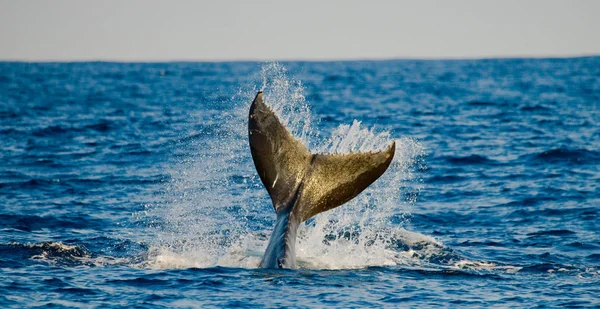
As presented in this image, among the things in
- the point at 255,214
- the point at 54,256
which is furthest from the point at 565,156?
the point at 54,256

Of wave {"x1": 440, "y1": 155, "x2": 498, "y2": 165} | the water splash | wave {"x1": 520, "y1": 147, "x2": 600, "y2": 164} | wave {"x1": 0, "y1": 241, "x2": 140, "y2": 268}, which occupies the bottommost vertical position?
wave {"x1": 0, "y1": 241, "x2": 140, "y2": 268}

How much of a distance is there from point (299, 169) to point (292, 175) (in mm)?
109

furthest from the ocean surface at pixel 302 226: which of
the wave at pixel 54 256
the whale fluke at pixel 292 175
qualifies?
the whale fluke at pixel 292 175

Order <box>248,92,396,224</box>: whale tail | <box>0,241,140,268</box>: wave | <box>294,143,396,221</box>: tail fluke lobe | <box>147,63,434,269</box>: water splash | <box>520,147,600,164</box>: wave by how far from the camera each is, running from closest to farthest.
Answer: <box>294,143,396,221</box>: tail fluke lobe → <box>248,92,396,224</box>: whale tail → <box>0,241,140,268</box>: wave → <box>147,63,434,269</box>: water splash → <box>520,147,600,164</box>: wave

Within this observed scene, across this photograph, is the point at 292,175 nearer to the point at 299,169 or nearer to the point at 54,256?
the point at 299,169

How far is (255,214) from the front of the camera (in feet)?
53.6

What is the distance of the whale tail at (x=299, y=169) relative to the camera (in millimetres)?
10492

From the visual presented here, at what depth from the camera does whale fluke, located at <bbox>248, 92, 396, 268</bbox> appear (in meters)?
10.5

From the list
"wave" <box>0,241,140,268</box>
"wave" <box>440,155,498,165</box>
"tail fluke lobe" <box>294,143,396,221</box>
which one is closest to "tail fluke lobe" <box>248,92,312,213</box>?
"tail fluke lobe" <box>294,143,396,221</box>

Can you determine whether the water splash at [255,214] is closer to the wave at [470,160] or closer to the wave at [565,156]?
the wave at [470,160]

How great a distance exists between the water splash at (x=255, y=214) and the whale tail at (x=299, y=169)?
0.31 metres

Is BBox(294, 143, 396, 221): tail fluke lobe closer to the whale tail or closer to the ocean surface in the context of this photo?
the whale tail

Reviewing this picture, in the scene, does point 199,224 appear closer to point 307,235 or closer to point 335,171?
point 307,235

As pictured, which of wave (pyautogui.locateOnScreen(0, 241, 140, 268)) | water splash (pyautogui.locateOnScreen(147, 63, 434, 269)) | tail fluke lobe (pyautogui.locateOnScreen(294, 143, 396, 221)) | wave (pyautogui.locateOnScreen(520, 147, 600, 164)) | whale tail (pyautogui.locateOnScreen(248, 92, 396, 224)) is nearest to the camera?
tail fluke lobe (pyautogui.locateOnScreen(294, 143, 396, 221))
